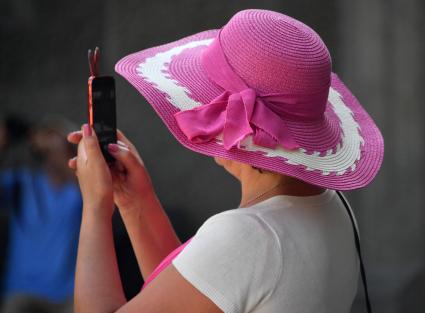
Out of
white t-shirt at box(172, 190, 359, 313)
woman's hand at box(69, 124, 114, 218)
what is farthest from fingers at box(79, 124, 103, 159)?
white t-shirt at box(172, 190, 359, 313)

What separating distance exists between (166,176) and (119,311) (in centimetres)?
319

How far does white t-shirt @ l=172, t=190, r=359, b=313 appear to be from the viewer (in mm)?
1524

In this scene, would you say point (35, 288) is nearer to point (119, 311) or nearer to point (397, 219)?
point (397, 219)

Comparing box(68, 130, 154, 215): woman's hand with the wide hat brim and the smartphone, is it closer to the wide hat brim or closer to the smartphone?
the smartphone

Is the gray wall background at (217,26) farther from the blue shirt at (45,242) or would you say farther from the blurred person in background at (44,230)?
the blue shirt at (45,242)

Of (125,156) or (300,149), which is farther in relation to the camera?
(125,156)

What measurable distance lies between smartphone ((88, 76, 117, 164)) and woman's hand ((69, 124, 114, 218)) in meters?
0.07

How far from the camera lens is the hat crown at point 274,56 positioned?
165 centimetres

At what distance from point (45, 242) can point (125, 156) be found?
8.16ft

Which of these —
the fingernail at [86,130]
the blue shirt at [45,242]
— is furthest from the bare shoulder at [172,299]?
the blue shirt at [45,242]

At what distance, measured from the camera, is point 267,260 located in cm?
154

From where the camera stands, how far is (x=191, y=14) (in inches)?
179

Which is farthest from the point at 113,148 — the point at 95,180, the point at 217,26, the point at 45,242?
the point at 217,26

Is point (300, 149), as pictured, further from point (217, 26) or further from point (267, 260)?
point (217, 26)
